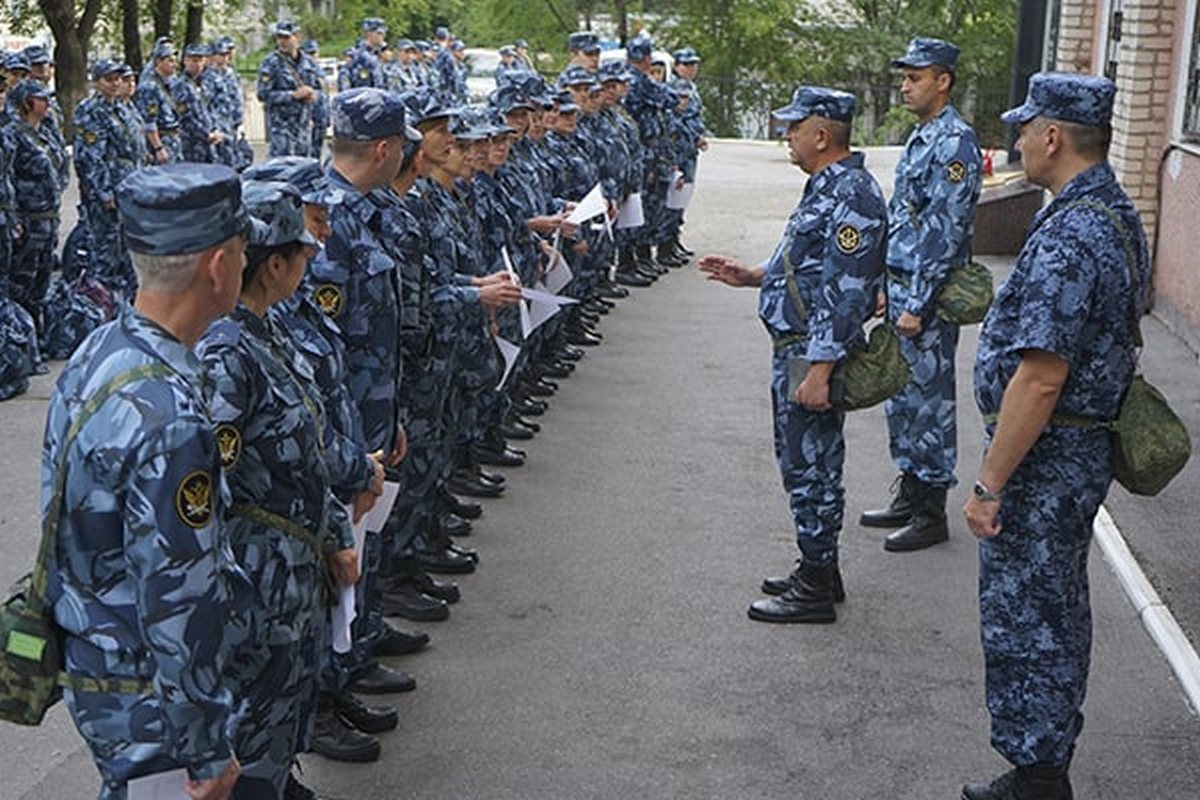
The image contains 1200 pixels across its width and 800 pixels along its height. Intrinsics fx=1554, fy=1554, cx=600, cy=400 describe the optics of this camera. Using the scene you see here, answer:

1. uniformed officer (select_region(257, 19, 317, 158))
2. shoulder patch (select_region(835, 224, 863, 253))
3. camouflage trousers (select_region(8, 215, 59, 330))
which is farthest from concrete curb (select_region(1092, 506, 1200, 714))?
uniformed officer (select_region(257, 19, 317, 158))

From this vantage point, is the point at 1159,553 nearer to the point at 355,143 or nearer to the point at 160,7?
the point at 355,143

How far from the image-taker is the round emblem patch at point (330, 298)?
500 cm

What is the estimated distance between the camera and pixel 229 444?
11.4 feet

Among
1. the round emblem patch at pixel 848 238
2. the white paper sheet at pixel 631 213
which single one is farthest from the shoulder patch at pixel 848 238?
the white paper sheet at pixel 631 213

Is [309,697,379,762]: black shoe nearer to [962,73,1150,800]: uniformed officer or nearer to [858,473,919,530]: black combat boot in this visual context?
[962,73,1150,800]: uniformed officer

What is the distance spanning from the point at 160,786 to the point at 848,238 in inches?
146

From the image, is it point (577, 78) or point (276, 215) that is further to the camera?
point (577, 78)

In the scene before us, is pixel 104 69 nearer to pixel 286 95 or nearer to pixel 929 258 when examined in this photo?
pixel 286 95

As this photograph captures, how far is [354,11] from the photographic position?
38375 mm

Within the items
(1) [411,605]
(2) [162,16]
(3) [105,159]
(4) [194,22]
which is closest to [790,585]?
(1) [411,605]

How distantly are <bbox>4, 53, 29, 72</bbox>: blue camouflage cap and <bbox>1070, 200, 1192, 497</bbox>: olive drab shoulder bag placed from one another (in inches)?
375

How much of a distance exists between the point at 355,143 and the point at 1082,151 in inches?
92.6

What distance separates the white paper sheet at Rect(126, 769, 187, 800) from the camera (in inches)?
119

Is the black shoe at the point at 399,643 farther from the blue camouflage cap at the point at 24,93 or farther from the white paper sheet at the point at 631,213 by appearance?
the blue camouflage cap at the point at 24,93
